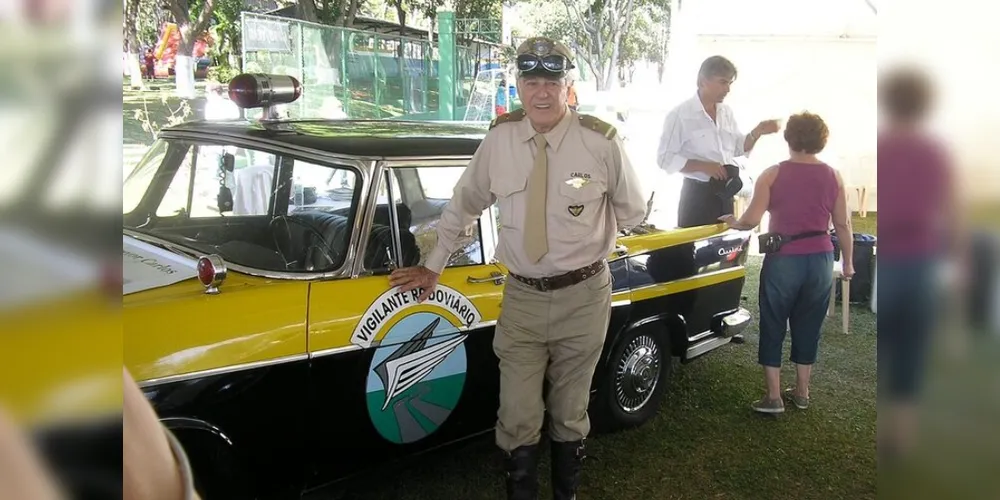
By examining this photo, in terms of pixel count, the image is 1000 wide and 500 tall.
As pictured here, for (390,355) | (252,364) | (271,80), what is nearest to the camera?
(252,364)

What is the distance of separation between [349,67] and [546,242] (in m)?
10.3

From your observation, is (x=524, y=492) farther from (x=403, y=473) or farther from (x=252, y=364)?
(x=252, y=364)

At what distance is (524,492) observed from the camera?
9.86 feet

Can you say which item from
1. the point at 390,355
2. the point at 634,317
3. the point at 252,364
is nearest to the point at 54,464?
the point at 252,364

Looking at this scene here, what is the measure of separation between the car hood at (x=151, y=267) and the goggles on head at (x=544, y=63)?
1.34m

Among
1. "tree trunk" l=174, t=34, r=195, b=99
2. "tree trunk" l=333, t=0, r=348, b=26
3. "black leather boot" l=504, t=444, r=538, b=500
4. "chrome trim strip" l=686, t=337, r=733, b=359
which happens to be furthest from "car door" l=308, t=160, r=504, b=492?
"tree trunk" l=174, t=34, r=195, b=99

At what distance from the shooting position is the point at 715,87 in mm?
4941

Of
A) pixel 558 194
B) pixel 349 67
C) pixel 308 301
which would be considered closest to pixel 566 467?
pixel 558 194

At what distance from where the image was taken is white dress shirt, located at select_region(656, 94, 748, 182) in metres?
5.05

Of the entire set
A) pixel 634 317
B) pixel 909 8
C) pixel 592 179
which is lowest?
pixel 634 317

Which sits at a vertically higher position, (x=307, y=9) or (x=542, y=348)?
(x=307, y=9)

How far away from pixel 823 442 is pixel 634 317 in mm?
1262

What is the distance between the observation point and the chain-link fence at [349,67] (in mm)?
11086

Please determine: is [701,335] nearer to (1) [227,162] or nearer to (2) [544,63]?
(2) [544,63]
